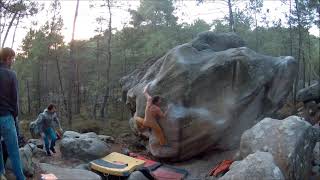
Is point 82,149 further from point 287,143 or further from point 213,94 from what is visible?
point 287,143

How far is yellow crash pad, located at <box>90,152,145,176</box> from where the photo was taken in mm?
10266

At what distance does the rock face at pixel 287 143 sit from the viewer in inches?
382

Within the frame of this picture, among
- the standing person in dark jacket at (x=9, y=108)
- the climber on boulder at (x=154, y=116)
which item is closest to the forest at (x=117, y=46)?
the climber on boulder at (x=154, y=116)

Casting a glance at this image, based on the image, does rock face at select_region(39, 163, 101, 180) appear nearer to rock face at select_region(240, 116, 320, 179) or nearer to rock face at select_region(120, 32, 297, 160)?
rock face at select_region(240, 116, 320, 179)

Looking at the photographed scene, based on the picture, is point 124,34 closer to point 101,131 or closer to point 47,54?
point 47,54

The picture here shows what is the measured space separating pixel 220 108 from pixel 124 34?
22728 millimetres

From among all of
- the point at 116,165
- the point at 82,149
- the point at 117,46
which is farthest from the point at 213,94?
the point at 117,46

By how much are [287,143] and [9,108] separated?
23.2 feet

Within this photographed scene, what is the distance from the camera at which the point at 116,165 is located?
35.1 ft

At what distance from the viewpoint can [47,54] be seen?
3428cm

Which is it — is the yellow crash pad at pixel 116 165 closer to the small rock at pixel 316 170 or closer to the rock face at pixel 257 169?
the rock face at pixel 257 169

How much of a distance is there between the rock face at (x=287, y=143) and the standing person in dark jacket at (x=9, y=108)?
658cm

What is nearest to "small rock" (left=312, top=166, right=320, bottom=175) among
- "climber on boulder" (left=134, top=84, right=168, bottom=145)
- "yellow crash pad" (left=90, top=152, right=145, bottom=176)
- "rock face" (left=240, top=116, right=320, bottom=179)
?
"rock face" (left=240, top=116, right=320, bottom=179)

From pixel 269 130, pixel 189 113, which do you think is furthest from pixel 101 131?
pixel 269 130
